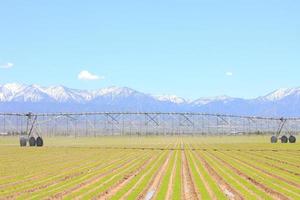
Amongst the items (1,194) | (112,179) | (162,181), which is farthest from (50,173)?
(1,194)

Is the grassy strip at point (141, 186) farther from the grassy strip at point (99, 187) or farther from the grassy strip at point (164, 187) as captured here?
the grassy strip at point (99, 187)

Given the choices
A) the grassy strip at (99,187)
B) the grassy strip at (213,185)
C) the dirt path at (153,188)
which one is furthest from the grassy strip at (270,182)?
the grassy strip at (99,187)

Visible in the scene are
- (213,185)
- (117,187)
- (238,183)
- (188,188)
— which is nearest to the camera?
(188,188)

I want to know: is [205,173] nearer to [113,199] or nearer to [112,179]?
[112,179]

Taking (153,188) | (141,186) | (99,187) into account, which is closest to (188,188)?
(153,188)

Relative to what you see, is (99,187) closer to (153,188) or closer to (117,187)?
(117,187)

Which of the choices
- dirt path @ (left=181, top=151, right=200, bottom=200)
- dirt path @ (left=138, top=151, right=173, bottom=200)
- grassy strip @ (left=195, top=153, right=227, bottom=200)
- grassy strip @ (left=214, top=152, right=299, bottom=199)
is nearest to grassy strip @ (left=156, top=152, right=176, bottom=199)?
dirt path @ (left=138, top=151, right=173, bottom=200)

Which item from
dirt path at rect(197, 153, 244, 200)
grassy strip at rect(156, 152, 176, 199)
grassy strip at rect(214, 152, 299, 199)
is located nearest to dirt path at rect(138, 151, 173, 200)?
grassy strip at rect(156, 152, 176, 199)

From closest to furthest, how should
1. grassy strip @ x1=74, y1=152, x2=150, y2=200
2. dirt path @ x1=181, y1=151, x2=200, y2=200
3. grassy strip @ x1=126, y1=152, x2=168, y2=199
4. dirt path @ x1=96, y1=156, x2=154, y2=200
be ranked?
dirt path @ x1=181, y1=151, x2=200, y2=200, dirt path @ x1=96, y1=156, x2=154, y2=200, grassy strip @ x1=126, y1=152, x2=168, y2=199, grassy strip @ x1=74, y1=152, x2=150, y2=200

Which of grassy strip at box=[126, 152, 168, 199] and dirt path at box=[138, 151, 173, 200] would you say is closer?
dirt path at box=[138, 151, 173, 200]

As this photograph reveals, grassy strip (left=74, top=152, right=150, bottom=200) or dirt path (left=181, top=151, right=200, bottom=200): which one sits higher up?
dirt path (left=181, top=151, right=200, bottom=200)

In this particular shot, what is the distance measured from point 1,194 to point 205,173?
56.8 ft

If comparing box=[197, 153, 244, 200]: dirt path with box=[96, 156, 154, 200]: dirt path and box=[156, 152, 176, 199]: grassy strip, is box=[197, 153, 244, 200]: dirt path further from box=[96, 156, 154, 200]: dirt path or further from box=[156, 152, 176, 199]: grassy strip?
box=[96, 156, 154, 200]: dirt path

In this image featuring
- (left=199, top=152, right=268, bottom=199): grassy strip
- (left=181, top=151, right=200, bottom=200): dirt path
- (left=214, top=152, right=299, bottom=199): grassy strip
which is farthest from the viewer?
(left=214, top=152, right=299, bottom=199): grassy strip
